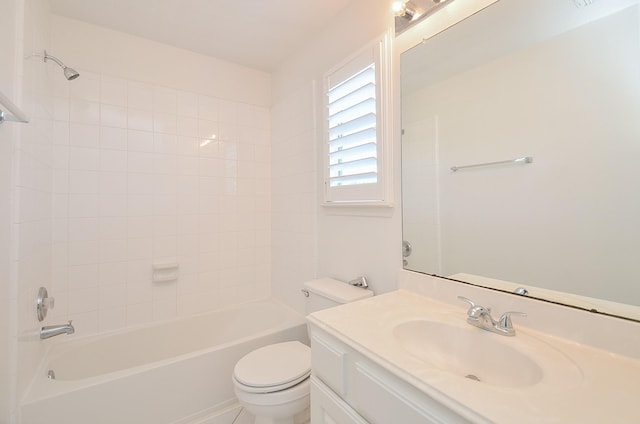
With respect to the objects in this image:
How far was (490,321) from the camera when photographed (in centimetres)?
86

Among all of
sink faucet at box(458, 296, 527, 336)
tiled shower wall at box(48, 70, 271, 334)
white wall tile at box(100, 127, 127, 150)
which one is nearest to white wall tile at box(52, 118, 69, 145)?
tiled shower wall at box(48, 70, 271, 334)

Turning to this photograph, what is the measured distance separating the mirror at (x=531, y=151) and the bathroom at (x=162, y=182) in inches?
4.9

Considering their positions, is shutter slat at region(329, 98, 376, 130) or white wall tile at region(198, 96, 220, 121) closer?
shutter slat at region(329, 98, 376, 130)

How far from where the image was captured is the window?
1.37m

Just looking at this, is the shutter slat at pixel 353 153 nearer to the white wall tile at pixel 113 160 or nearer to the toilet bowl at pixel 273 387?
the toilet bowl at pixel 273 387

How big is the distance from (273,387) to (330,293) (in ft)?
1.64

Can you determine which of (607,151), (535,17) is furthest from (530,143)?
(535,17)

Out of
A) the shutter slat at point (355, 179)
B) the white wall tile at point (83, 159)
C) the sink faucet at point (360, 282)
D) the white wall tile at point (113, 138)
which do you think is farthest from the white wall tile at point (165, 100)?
the sink faucet at point (360, 282)

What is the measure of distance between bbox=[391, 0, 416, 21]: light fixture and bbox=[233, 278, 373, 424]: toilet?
1.34m

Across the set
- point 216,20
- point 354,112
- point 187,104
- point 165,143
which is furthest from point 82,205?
point 354,112

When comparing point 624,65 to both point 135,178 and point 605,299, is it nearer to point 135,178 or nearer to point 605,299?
point 605,299

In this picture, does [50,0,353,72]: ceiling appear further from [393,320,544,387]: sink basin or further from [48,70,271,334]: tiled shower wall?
[393,320,544,387]: sink basin

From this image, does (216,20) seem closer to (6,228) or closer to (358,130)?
(358,130)

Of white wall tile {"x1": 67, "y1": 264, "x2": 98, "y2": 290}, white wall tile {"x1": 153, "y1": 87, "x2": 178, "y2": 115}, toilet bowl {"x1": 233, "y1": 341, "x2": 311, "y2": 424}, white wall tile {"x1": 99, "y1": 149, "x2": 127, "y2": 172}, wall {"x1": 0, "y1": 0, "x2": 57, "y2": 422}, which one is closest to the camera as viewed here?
wall {"x1": 0, "y1": 0, "x2": 57, "y2": 422}
